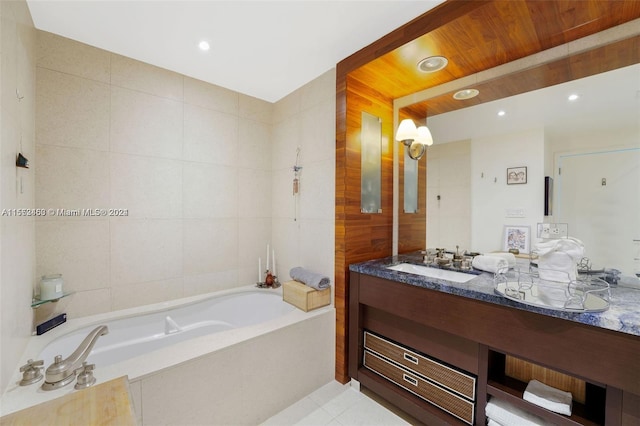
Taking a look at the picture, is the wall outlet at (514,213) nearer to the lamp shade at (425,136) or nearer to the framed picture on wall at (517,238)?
the framed picture on wall at (517,238)

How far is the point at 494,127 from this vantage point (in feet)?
6.11

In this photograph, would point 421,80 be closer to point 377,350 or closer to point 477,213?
point 477,213

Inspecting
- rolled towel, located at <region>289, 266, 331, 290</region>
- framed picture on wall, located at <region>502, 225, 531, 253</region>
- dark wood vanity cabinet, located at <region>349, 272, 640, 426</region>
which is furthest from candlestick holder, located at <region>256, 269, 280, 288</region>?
framed picture on wall, located at <region>502, 225, 531, 253</region>

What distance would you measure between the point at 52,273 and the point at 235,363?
56.6 inches

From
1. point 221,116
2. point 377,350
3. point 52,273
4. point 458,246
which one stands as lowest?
point 377,350

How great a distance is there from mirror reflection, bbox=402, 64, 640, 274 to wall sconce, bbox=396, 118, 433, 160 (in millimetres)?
66

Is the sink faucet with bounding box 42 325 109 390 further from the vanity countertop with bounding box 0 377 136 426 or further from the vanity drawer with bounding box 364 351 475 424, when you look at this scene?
the vanity drawer with bounding box 364 351 475 424

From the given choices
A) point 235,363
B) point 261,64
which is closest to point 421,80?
point 261,64

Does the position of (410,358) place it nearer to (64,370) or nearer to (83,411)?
(83,411)

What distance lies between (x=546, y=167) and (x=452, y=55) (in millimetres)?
910

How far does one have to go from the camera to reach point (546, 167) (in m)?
1.64

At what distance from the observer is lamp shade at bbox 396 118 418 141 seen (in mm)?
2158

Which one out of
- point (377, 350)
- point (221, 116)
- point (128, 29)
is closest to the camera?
point (128, 29)

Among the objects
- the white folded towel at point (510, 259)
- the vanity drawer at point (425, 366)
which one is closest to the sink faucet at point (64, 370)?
the vanity drawer at point (425, 366)
